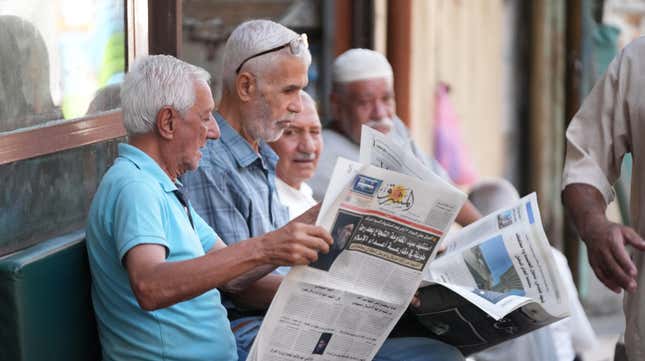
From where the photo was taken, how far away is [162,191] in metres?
2.99

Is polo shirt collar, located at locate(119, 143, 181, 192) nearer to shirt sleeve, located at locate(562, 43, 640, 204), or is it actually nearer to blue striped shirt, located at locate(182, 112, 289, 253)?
blue striped shirt, located at locate(182, 112, 289, 253)

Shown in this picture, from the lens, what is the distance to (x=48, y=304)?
9.89ft

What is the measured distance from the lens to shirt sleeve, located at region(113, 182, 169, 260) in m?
2.81

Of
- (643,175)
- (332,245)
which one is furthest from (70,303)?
(643,175)

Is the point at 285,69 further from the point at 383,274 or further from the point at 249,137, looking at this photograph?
the point at 383,274

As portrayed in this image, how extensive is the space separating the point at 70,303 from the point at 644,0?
6.03 metres

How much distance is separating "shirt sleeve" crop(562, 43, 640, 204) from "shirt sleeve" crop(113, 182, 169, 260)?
1038 millimetres

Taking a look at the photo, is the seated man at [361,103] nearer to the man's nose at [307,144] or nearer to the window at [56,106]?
the man's nose at [307,144]

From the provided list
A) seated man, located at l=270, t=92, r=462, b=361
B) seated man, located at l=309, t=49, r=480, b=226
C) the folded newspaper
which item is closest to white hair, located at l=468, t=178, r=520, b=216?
seated man, located at l=309, t=49, r=480, b=226

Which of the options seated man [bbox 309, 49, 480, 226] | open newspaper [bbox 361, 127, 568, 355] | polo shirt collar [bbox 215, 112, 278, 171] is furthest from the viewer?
seated man [bbox 309, 49, 480, 226]

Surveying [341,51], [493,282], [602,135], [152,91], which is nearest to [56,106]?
[152,91]

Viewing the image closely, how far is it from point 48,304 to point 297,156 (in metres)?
1.43

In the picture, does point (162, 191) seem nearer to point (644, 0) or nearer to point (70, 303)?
point (70, 303)

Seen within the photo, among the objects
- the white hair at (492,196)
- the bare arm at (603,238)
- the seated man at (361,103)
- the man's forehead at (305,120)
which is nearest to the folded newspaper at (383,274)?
the bare arm at (603,238)
